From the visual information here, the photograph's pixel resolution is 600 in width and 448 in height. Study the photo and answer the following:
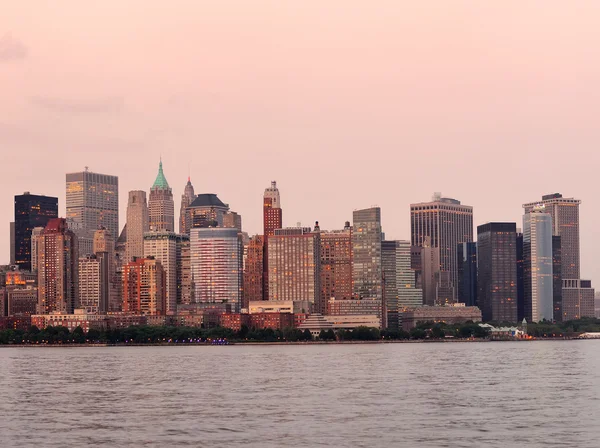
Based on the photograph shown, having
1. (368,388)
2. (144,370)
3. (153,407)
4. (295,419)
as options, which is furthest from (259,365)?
(295,419)

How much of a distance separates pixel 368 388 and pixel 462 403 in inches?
710

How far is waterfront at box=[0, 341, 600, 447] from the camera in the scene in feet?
263

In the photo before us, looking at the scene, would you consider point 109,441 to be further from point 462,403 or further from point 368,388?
point 368,388

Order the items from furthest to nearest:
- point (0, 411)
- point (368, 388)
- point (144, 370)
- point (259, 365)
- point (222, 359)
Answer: point (222, 359)
point (259, 365)
point (144, 370)
point (368, 388)
point (0, 411)

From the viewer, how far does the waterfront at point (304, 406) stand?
80.2m

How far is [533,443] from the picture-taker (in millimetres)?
76625

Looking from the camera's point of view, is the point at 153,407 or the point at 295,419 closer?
the point at 295,419

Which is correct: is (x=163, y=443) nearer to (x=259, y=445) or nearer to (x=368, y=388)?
(x=259, y=445)

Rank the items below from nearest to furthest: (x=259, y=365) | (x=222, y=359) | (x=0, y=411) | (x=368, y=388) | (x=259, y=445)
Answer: (x=259, y=445), (x=0, y=411), (x=368, y=388), (x=259, y=365), (x=222, y=359)

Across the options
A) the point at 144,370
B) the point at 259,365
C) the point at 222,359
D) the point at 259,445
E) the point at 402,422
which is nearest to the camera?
the point at 259,445

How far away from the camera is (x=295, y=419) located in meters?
89.4

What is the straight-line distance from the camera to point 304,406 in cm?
9906

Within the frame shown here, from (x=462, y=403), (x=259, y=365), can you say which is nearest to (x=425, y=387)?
(x=462, y=403)

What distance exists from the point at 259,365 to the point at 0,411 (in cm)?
7263
